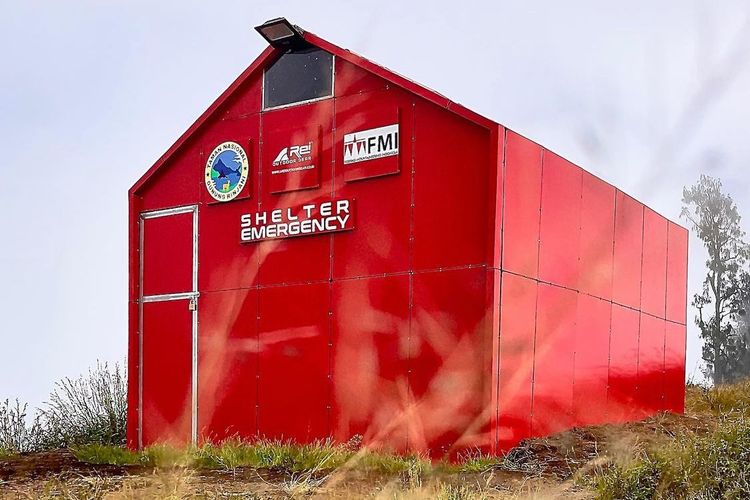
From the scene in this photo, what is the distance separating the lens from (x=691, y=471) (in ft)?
28.8

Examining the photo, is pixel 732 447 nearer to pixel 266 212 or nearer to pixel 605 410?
pixel 605 410

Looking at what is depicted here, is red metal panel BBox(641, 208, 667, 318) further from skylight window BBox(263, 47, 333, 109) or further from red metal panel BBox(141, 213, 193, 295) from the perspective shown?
red metal panel BBox(141, 213, 193, 295)

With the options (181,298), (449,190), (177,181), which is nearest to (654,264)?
(449,190)

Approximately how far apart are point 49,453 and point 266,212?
5.74 metres

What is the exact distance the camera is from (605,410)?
1573 centimetres

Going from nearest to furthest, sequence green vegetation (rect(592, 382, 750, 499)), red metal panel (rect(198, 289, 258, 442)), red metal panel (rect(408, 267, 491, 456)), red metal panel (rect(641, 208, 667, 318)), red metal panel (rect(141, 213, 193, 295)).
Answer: green vegetation (rect(592, 382, 750, 499)) → red metal panel (rect(408, 267, 491, 456)) → red metal panel (rect(198, 289, 258, 442)) → red metal panel (rect(141, 213, 193, 295)) → red metal panel (rect(641, 208, 667, 318))

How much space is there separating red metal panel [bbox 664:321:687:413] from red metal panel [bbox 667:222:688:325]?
26 centimetres

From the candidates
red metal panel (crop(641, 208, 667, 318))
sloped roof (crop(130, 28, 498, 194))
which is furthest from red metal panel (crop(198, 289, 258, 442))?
red metal panel (crop(641, 208, 667, 318))

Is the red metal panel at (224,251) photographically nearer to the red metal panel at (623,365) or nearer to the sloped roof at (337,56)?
the sloped roof at (337,56)

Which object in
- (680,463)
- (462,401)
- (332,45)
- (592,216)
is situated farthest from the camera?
(592,216)

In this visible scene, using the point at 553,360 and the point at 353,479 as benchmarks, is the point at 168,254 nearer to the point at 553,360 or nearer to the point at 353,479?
the point at 553,360

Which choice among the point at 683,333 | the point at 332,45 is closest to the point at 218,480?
the point at 332,45

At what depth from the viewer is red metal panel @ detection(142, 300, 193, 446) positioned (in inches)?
625

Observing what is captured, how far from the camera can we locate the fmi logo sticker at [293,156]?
14648 mm
